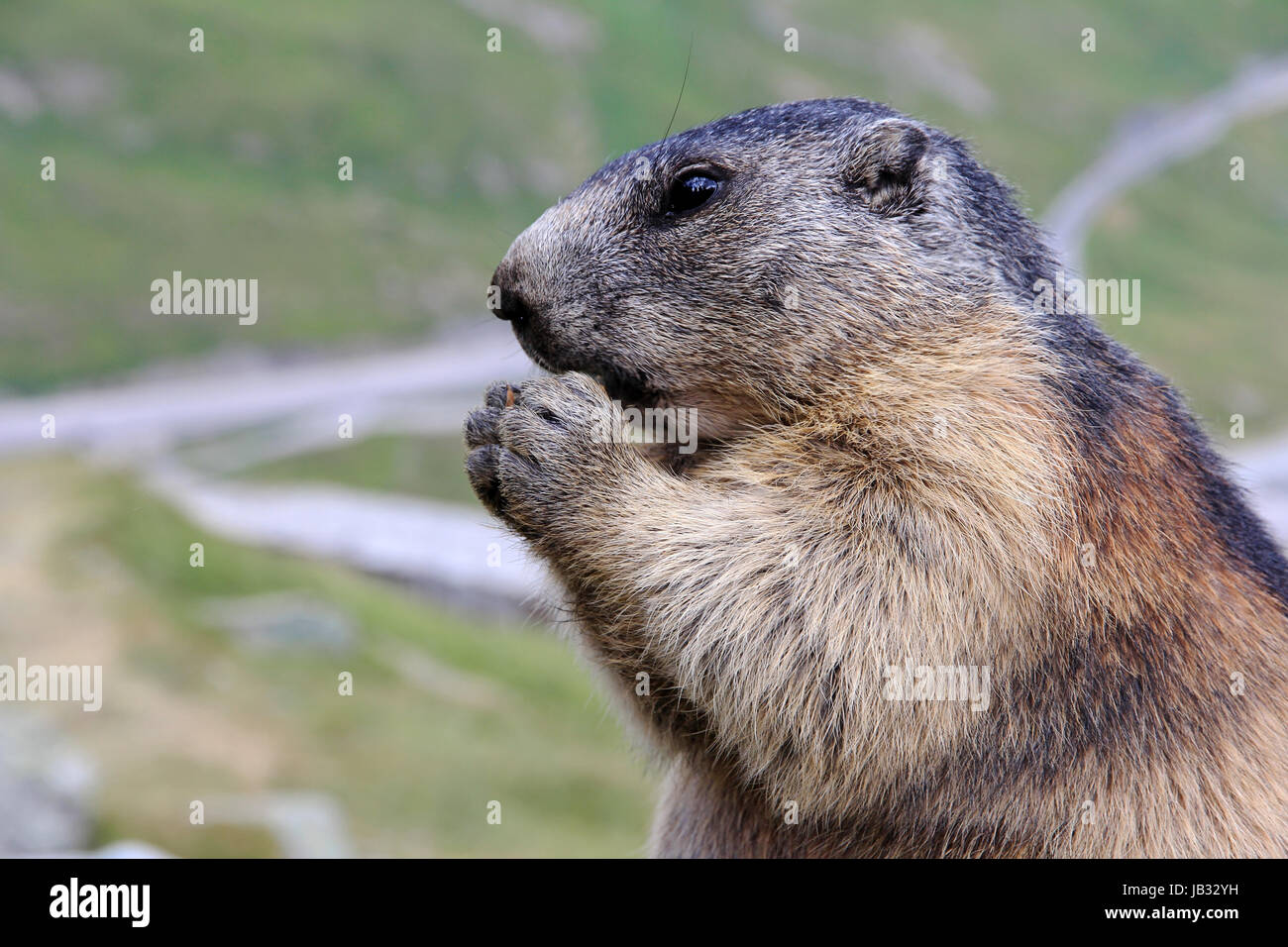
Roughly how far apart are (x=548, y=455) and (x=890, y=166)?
119 inches

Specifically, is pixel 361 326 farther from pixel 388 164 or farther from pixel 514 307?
pixel 514 307

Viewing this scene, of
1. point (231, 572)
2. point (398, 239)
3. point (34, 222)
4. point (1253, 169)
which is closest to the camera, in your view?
point (231, 572)

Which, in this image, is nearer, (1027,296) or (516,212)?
(1027,296)

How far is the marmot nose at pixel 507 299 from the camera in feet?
26.3

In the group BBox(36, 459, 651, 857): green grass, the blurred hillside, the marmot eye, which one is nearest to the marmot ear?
the marmot eye

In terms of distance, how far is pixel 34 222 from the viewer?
7638cm

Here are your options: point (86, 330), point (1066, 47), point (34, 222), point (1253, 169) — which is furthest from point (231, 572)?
point (1066, 47)

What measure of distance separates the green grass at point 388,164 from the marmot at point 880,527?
6991 centimetres

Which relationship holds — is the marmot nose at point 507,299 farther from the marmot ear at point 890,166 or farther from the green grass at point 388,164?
the green grass at point 388,164

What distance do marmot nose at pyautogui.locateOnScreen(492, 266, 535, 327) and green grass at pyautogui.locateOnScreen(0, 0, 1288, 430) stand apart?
6935 cm

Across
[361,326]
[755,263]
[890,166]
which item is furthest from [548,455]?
[361,326]

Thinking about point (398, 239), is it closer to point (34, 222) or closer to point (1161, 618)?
point (34, 222)

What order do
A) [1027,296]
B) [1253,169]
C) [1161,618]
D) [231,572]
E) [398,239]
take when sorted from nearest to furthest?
[1161,618]
[1027,296]
[231,572]
[398,239]
[1253,169]

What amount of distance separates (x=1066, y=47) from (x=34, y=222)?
97621 millimetres
